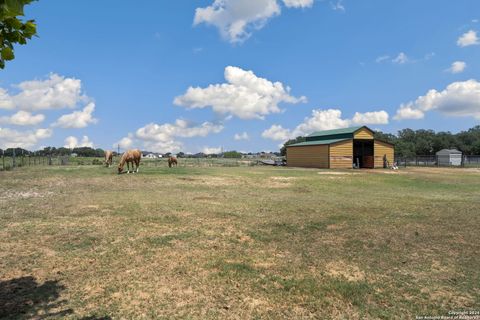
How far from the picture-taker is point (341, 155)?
37750 mm

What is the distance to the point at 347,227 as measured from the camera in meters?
8.17

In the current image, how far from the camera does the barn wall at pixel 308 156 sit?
124 feet

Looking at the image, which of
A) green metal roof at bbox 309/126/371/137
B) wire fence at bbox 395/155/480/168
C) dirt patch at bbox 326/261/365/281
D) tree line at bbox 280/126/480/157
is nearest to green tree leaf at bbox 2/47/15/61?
dirt patch at bbox 326/261/365/281

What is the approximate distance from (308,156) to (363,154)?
7783mm

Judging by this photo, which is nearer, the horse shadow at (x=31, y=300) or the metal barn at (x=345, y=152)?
the horse shadow at (x=31, y=300)

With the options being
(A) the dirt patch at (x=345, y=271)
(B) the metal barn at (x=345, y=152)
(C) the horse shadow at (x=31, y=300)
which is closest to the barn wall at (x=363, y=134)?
(B) the metal barn at (x=345, y=152)

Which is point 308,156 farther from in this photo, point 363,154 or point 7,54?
point 7,54

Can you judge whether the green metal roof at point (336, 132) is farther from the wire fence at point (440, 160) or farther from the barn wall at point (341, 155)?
the wire fence at point (440, 160)

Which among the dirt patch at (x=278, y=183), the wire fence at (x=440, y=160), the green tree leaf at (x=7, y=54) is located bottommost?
the dirt patch at (x=278, y=183)

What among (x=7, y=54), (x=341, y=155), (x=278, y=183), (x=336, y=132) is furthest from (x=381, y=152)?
(x=7, y=54)

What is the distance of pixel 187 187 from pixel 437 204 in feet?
35.8

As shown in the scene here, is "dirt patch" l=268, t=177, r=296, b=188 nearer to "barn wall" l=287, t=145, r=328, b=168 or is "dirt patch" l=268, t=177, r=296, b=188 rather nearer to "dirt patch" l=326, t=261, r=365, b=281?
"dirt patch" l=326, t=261, r=365, b=281

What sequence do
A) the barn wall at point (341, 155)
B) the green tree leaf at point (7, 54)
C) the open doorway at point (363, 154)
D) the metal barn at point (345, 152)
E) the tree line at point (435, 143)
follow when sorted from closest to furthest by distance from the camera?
the green tree leaf at point (7, 54)
the barn wall at point (341, 155)
the metal barn at point (345, 152)
the open doorway at point (363, 154)
the tree line at point (435, 143)

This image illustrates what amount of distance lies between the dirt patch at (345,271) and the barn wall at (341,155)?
32337 mm
